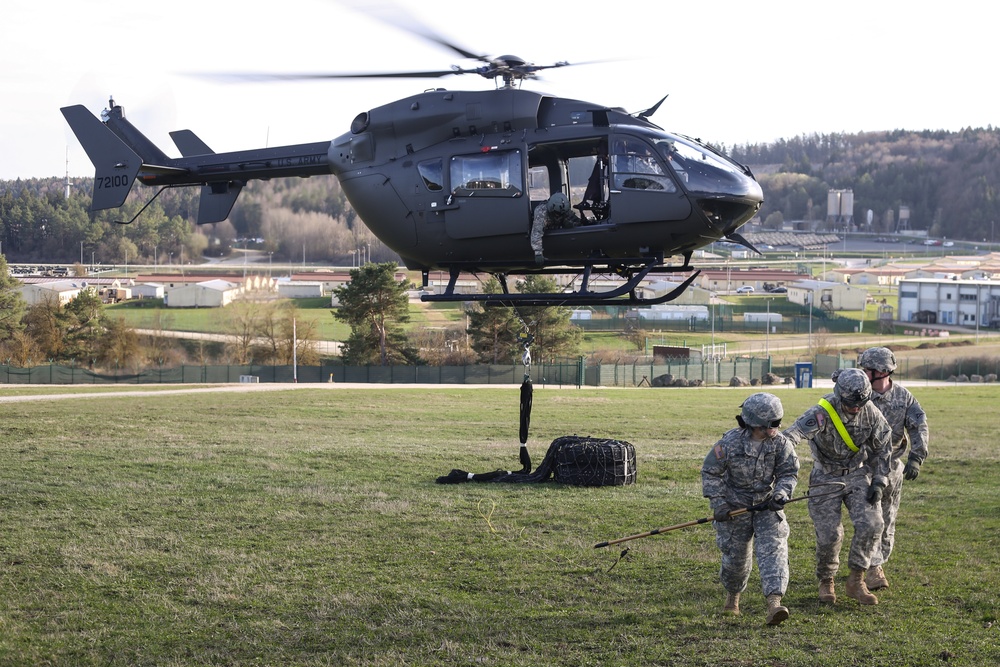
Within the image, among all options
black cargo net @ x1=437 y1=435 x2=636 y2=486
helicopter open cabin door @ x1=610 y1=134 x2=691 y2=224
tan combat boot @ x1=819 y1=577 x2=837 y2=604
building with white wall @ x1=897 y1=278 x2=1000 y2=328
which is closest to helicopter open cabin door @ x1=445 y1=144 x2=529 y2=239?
helicopter open cabin door @ x1=610 y1=134 x2=691 y2=224

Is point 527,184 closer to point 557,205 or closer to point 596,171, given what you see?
point 557,205

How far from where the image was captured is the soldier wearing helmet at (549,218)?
13.5 m

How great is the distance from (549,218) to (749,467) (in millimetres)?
5842

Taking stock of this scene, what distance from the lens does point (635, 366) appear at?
6041 centimetres

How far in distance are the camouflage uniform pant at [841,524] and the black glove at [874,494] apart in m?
0.03

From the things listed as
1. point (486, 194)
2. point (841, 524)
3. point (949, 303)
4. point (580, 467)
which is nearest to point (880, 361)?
point (841, 524)

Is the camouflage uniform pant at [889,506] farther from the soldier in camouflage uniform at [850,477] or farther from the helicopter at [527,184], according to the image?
the helicopter at [527,184]

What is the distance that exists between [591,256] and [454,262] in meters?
2.08

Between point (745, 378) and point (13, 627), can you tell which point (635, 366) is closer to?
point (745, 378)

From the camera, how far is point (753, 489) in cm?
873

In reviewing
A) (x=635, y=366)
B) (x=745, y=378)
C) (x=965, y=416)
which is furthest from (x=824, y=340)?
(x=965, y=416)

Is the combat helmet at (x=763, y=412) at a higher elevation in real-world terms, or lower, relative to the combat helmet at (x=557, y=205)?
lower

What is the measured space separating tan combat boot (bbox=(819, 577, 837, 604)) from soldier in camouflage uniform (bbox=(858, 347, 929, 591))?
0.62 metres

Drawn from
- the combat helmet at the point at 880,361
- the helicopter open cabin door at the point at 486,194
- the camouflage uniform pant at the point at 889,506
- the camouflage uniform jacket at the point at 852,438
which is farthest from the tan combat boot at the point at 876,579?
the helicopter open cabin door at the point at 486,194
